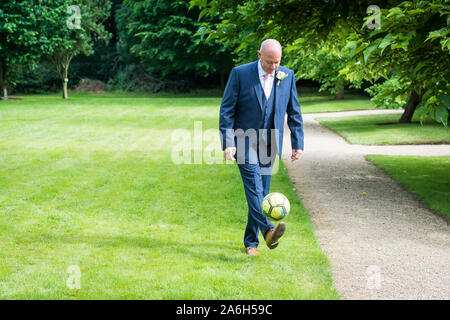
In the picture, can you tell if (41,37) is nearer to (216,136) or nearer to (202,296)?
(216,136)

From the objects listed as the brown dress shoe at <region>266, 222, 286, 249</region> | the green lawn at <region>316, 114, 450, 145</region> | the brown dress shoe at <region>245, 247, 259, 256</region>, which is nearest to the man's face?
the brown dress shoe at <region>266, 222, 286, 249</region>

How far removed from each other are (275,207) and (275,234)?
0.31m

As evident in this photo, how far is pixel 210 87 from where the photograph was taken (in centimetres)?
5297

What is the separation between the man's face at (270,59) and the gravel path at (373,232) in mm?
2226

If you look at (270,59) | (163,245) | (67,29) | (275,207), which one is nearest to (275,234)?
(275,207)

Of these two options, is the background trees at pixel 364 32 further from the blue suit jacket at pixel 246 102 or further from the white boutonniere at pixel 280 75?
the blue suit jacket at pixel 246 102

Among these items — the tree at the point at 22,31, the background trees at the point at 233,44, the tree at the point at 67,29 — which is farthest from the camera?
the tree at the point at 67,29

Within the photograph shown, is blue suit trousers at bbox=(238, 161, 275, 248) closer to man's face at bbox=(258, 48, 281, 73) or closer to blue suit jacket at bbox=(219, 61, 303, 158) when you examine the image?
blue suit jacket at bbox=(219, 61, 303, 158)

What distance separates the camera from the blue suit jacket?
5.35 metres

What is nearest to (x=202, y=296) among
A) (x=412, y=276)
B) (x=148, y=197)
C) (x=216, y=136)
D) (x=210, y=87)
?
(x=412, y=276)

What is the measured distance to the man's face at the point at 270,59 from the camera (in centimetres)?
507

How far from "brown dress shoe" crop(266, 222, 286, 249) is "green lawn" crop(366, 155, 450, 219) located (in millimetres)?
3531

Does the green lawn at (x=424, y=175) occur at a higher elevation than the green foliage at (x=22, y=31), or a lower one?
lower

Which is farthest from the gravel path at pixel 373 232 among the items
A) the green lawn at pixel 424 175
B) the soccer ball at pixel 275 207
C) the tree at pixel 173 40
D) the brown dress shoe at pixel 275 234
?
the tree at pixel 173 40
